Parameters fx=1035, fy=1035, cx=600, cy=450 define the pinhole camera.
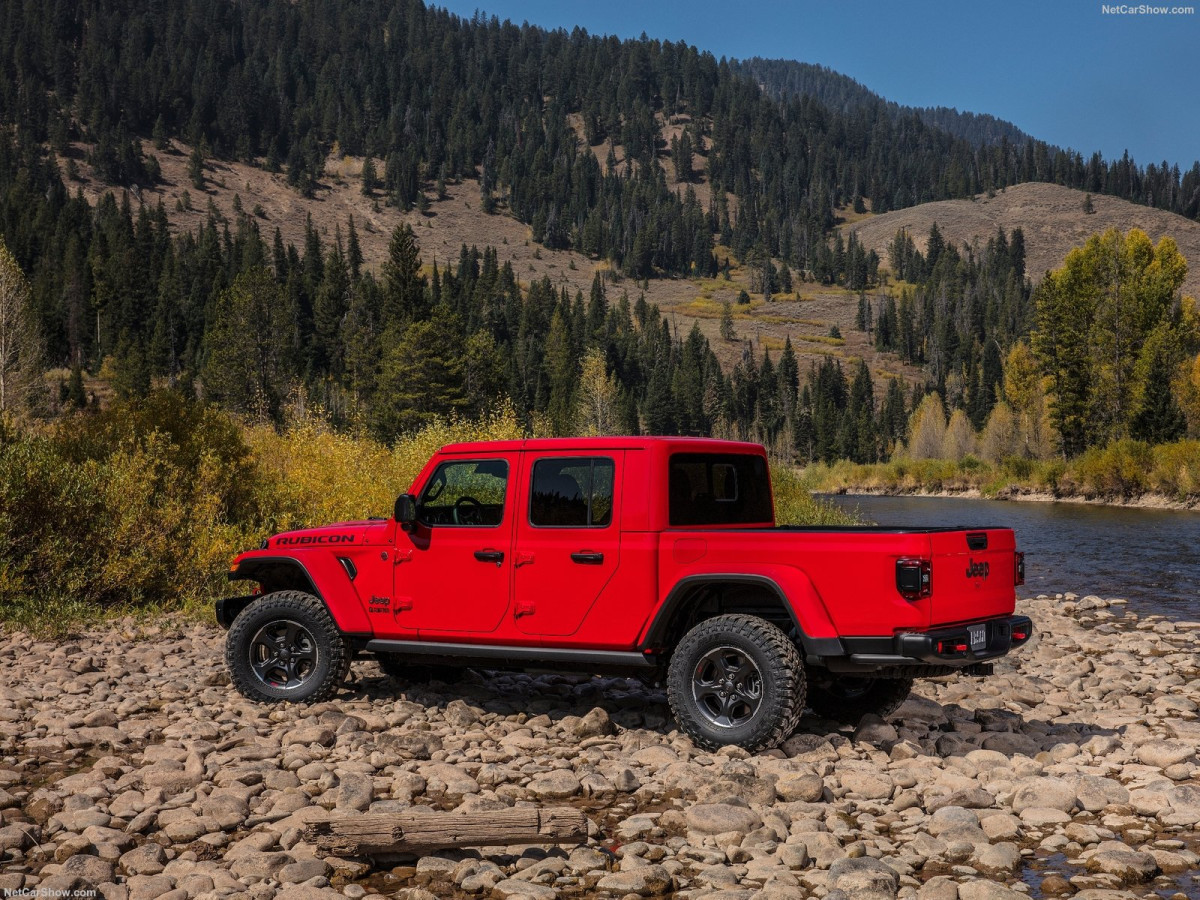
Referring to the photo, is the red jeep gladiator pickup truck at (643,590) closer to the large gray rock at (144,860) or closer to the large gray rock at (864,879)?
the large gray rock at (864,879)

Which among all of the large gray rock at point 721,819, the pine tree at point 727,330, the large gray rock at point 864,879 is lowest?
the large gray rock at point 721,819

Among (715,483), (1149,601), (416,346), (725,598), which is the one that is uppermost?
(416,346)

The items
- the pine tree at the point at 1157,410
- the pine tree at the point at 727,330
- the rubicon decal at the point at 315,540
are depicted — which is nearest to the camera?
the rubicon decal at the point at 315,540

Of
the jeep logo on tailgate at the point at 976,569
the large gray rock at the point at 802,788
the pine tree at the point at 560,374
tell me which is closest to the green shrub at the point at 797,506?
the jeep logo on tailgate at the point at 976,569

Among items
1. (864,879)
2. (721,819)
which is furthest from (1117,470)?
(864,879)

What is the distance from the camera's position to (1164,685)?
35.2ft

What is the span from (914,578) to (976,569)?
0.81 m

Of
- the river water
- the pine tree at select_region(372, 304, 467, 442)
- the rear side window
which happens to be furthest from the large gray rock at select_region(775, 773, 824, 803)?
the pine tree at select_region(372, 304, 467, 442)

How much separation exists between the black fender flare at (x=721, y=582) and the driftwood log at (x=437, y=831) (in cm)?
207

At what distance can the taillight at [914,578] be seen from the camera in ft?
21.6

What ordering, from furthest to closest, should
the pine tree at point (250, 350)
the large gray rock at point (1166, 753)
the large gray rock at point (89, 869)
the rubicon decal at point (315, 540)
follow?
the pine tree at point (250, 350) < the rubicon decal at point (315, 540) < the large gray rock at point (1166, 753) < the large gray rock at point (89, 869)

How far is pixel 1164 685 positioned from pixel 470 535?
754 cm

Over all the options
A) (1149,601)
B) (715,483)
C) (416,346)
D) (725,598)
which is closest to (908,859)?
(725,598)

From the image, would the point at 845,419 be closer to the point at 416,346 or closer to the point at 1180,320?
the point at 1180,320
